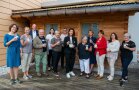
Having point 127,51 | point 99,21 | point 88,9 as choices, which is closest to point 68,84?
point 127,51

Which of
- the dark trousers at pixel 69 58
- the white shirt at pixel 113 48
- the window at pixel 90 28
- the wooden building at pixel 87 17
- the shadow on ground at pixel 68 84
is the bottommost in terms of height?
the shadow on ground at pixel 68 84

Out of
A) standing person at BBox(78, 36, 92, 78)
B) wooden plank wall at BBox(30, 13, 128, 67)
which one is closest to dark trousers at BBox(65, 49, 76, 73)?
standing person at BBox(78, 36, 92, 78)

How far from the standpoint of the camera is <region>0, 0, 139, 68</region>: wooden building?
23.8 ft

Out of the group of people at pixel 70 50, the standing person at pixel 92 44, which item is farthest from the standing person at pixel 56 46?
the standing person at pixel 92 44

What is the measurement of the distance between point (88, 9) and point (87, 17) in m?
0.95

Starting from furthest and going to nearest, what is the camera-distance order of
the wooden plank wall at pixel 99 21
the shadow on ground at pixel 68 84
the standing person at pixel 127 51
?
the wooden plank wall at pixel 99 21 → the standing person at pixel 127 51 → the shadow on ground at pixel 68 84

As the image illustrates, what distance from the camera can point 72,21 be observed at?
8.87 meters

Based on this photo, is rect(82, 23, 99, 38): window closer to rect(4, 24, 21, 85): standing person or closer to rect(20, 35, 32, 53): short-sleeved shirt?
rect(20, 35, 32, 53): short-sleeved shirt

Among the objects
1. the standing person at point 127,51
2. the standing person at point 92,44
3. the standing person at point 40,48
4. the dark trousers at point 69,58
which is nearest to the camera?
the standing person at point 127,51

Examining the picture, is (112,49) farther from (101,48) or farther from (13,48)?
(13,48)

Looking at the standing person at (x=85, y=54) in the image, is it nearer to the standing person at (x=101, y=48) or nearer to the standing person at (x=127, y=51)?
the standing person at (x=101, y=48)

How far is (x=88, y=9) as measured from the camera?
757cm

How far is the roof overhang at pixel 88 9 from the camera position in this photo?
6.87m

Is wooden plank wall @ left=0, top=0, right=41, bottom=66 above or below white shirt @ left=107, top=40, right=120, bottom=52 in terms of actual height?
above
